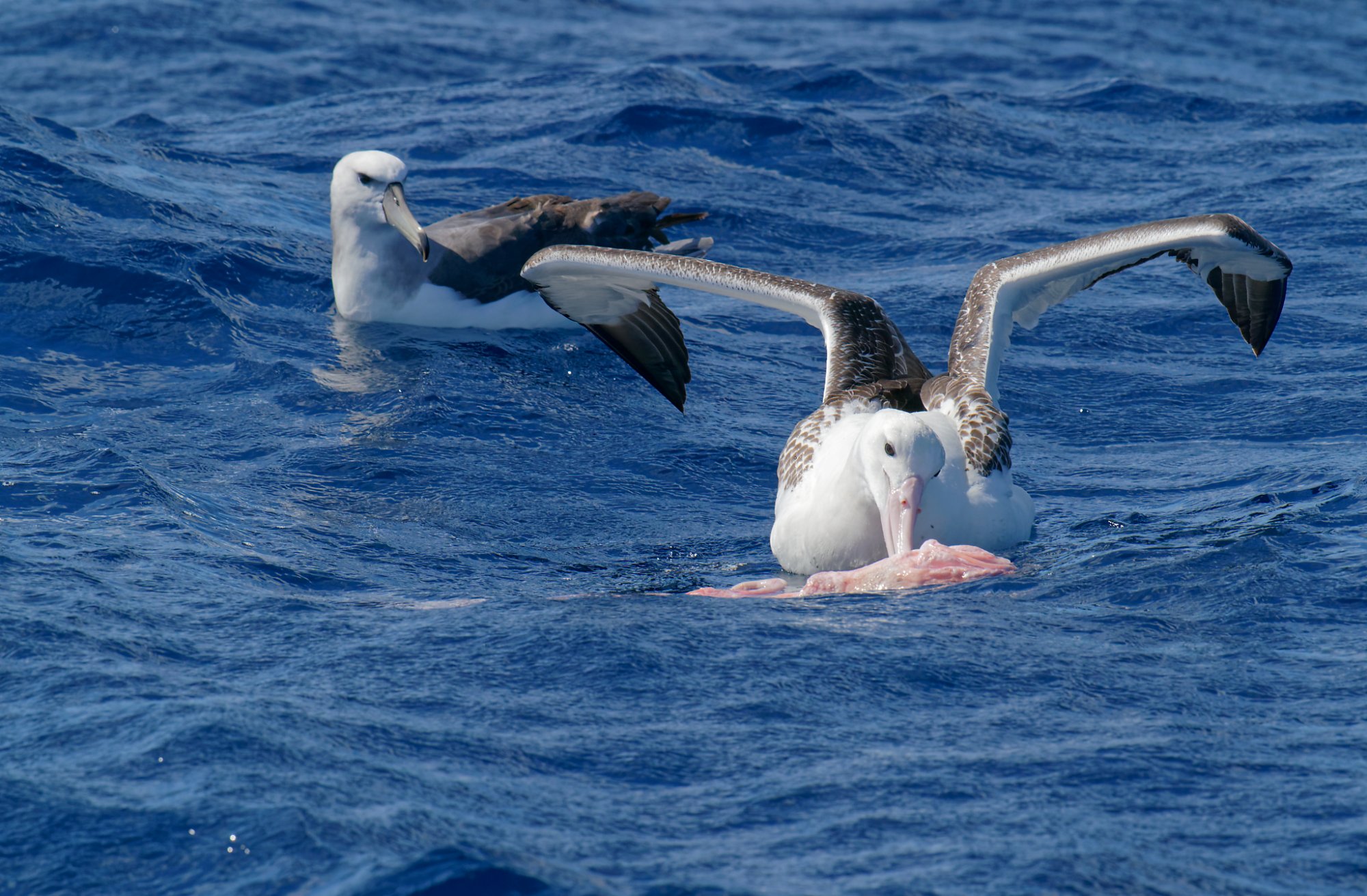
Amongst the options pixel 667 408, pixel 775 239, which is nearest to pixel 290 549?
pixel 667 408

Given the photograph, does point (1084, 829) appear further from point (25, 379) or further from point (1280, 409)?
point (25, 379)

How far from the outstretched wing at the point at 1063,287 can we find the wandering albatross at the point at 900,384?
11 mm

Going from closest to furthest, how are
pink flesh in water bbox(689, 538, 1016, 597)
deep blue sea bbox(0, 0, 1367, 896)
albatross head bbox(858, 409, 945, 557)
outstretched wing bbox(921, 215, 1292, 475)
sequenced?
1. deep blue sea bbox(0, 0, 1367, 896)
2. pink flesh in water bbox(689, 538, 1016, 597)
3. albatross head bbox(858, 409, 945, 557)
4. outstretched wing bbox(921, 215, 1292, 475)

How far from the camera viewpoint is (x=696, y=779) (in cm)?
471

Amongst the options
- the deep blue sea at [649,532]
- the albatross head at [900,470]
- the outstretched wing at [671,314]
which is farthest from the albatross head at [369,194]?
the albatross head at [900,470]

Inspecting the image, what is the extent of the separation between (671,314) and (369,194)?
3561mm

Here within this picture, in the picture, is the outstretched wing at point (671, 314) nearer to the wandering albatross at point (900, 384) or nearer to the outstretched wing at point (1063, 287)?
the wandering albatross at point (900, 384)

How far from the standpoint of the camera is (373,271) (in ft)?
38.5

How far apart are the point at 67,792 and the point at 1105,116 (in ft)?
53.7

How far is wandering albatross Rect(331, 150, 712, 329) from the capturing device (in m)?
11.7

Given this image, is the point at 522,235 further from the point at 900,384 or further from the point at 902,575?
the point at 902,575

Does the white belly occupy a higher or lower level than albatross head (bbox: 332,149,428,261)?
lower

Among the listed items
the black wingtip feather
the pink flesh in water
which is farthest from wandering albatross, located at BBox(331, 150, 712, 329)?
the pink flesh in water

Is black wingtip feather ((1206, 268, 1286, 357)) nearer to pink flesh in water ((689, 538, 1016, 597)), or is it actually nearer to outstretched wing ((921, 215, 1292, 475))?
outstretched wing ((921, 215, 1292, 475))
